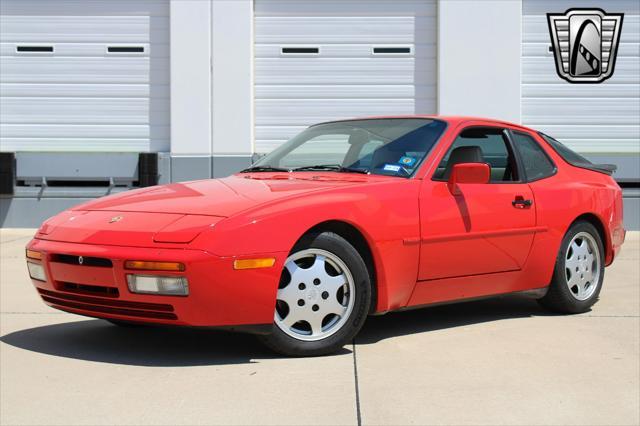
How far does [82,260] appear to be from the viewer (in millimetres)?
4016

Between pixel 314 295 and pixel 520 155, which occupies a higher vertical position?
pixel 520 155

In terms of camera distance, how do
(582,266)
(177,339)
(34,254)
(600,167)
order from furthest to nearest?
(600,167), (582,266), (177,339), (34,254)

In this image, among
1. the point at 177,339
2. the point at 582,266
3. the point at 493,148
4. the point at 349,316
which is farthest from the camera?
the point at 582,266

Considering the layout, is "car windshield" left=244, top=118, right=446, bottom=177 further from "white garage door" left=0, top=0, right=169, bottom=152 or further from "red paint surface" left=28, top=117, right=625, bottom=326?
"white garage door" left=0, top=0, right=169, bottom=152

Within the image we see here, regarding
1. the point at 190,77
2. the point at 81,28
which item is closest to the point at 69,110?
the point at 81,28

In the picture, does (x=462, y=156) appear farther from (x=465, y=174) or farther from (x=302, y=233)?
(x=302, y=233)

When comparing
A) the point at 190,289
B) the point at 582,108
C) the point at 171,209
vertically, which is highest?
the point at 582,108

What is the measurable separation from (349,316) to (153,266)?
1062 mm

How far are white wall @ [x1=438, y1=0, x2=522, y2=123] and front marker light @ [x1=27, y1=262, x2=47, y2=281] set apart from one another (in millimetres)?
8967

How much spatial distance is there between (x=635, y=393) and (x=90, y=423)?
2346 mm

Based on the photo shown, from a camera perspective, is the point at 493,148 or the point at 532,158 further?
the point at 532,158

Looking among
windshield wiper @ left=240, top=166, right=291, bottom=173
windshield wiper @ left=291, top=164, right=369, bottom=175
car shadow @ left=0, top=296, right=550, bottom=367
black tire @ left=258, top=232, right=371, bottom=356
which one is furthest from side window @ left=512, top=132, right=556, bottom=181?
black tire @ left=258, top=232, right=371, bottom=356

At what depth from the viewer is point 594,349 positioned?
448cm

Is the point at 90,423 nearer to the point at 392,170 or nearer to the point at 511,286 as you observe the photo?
the point at 392,170
